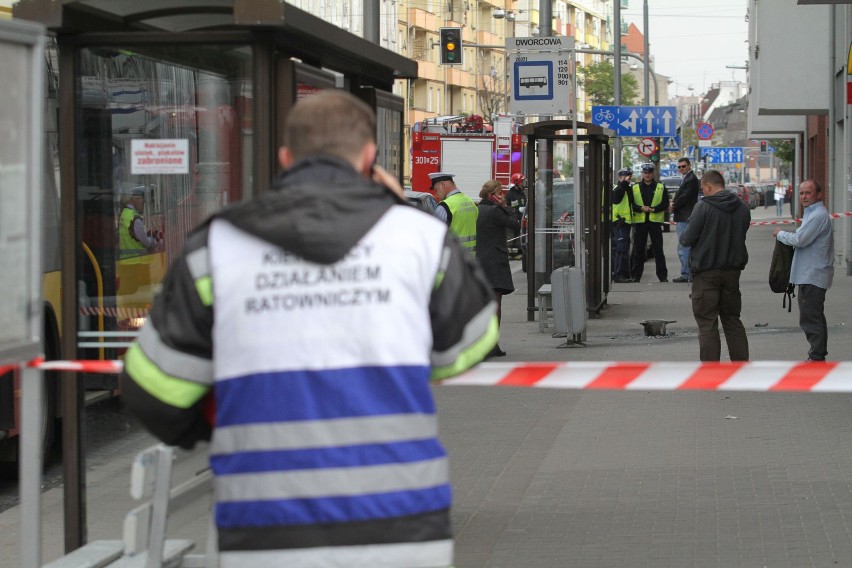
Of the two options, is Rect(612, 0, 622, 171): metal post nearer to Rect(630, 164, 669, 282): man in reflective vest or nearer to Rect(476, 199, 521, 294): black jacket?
Rect(630, 164, 669, 282): man in reflective vest

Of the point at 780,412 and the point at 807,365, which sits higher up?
the point at 807,365

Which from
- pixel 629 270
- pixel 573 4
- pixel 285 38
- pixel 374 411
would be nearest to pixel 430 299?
pixel 374 411

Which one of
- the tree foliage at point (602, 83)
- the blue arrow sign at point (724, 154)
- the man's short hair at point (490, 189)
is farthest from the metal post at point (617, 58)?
the tree foliage at point (602, 83)

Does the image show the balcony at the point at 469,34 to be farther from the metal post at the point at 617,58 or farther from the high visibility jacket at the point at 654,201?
the high visibility jacket at the point at 654,201

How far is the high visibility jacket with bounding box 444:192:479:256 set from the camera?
14.3 m

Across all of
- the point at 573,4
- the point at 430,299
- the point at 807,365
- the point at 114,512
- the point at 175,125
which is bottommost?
the point at 114,512

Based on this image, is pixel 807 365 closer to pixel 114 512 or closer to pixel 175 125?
pixel 175 125

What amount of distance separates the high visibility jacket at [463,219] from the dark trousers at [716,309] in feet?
9.96

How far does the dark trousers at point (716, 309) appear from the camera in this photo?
463 inches

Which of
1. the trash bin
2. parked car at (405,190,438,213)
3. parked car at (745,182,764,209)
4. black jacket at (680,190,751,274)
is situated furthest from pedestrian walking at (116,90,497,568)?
parked car at (745,182,764,209)

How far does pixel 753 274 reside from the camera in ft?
85.1

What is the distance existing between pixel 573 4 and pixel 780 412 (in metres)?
109

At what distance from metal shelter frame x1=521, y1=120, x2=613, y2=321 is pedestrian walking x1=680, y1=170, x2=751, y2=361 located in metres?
4.47

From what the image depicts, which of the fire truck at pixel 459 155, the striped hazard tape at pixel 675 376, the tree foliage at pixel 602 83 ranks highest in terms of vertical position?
the tree foliage at pixel 602 83
